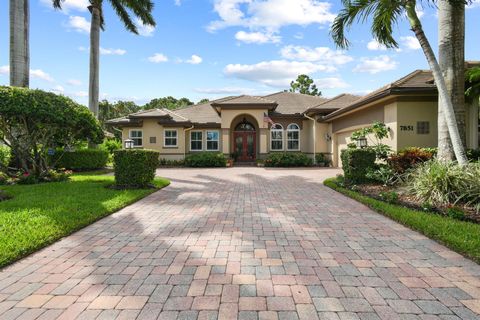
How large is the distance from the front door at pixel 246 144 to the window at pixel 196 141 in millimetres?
2760

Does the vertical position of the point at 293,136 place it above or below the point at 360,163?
above

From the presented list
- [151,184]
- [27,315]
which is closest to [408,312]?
[27,315]

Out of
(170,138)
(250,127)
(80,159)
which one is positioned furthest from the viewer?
(250,127)

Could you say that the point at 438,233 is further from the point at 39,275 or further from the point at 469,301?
the point at 39,275

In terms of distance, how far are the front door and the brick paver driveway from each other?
16.5 m

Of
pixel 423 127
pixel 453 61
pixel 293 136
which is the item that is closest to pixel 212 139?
pixel 293 136

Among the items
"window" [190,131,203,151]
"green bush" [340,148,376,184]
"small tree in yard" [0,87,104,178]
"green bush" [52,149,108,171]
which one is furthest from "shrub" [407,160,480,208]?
"window" [190,131,203,151]

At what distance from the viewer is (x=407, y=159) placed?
907 cm

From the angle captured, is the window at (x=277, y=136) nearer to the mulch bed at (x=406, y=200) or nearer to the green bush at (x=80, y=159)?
the green bush at (x=80, y=159)

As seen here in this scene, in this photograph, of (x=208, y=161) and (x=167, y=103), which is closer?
(x=208, y=161)

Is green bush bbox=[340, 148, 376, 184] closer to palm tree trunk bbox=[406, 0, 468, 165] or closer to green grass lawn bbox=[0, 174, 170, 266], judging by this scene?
palm tree trunk bbox=[406, 0, 468, 165]

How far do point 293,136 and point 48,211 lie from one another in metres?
17.6

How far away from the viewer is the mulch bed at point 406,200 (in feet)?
17.3

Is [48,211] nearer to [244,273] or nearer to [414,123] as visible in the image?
[244,273]
